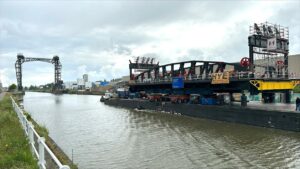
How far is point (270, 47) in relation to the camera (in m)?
39.0

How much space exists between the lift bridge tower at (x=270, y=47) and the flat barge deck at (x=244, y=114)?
5560 mm

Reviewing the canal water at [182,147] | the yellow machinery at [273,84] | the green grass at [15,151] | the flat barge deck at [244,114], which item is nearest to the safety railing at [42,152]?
the green grass at [15,151]

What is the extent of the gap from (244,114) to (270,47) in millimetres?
11842

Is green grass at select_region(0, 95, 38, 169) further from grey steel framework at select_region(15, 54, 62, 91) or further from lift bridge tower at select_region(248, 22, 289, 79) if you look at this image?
grey steel framework at select_region(15, 54, 62, 91)

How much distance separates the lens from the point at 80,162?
17.6m

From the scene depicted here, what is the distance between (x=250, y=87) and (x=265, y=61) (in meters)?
10.6

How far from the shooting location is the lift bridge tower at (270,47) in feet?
125

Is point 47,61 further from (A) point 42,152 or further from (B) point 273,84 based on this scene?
(A) point 42,152

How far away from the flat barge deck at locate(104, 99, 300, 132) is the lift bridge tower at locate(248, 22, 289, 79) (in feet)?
18.2

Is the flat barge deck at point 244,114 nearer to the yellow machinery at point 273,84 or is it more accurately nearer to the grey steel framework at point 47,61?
the yellow machinery at point 273,84

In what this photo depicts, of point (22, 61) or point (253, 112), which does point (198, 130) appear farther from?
point (22, 61)

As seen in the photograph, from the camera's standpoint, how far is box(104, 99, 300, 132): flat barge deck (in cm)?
2661

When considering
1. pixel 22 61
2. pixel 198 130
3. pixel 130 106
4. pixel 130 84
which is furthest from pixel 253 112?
pixel 22 61

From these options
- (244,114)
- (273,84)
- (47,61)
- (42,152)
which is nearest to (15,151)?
(42,152)
